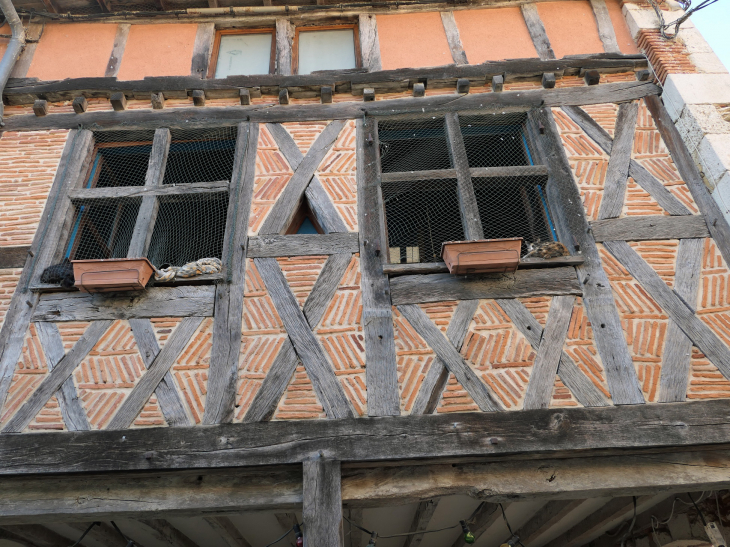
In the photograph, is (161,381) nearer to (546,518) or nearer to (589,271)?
(589,271)

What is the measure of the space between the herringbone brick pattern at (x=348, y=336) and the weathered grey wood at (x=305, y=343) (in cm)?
5

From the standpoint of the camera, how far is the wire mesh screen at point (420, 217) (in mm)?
4621

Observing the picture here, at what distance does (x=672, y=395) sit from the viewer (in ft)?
11.5

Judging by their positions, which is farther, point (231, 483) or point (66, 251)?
point (66, 251)

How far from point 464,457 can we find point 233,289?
2.00 metres

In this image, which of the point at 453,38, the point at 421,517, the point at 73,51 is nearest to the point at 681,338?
the point at 421,517

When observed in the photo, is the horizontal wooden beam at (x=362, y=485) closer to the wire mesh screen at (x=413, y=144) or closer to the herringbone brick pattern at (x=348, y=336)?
the herringbone brick pattern at (x=348, y=336)

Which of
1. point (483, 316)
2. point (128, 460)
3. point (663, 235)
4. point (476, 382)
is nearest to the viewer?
point (128, 460)

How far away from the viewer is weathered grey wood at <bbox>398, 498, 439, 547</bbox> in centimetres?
423

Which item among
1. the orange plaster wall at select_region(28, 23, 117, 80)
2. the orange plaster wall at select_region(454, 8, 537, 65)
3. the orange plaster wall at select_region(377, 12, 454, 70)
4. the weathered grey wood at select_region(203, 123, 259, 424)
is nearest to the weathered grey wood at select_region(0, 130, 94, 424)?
the orange plaster wall at select_region(28, 23, 117, 80)

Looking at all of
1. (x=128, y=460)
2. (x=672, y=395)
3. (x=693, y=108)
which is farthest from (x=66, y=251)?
(x=693, y=108)

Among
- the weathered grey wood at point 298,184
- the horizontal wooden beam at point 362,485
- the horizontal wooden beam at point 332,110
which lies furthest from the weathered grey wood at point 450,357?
the horizontal wooden beam at point 332,110

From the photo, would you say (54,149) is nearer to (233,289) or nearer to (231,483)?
(233,289)

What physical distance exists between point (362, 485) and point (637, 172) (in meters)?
3.30
